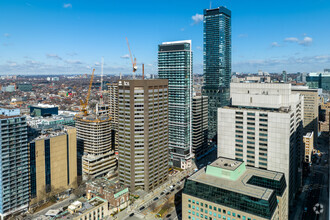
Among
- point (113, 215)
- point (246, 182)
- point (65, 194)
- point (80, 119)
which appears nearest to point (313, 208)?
point (246, 182)

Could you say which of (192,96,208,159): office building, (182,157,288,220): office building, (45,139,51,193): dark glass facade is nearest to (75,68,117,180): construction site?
(45,139,51,193): dark glass facade

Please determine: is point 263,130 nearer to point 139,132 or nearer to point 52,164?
point 139,132

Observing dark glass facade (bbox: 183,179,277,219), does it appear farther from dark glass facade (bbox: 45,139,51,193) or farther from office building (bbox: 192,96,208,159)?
office building (bbox: 192,96,208,159)

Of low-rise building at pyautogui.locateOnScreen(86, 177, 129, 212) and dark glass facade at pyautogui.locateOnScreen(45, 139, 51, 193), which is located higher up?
dark glass facade at pyautogui.locateOnScreen(45, 139, 51, 193)

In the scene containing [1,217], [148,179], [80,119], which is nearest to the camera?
[1,217]

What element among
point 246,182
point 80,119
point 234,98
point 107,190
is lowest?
point 107,190

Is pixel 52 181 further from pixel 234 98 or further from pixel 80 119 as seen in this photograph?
pixel 234 98
